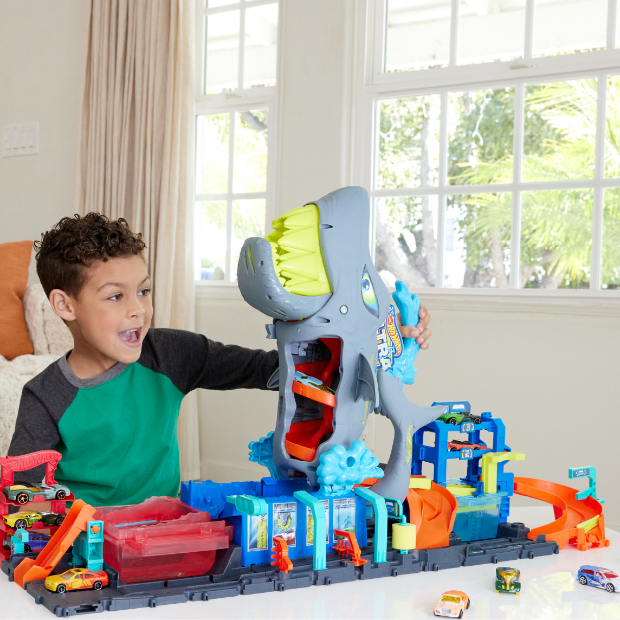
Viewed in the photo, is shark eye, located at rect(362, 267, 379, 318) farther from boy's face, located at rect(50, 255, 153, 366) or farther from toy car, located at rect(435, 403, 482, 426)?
boy's face, located at rect(50, 255, 153, 366)

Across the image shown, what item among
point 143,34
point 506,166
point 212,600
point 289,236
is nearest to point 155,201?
point 143,34

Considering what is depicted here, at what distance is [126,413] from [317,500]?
0.52 meters

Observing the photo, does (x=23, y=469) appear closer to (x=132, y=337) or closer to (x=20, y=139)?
(x=132, y=337)

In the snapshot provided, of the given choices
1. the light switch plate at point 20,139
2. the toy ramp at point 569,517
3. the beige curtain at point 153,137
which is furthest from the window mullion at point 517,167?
the light switch plate at point 20,139

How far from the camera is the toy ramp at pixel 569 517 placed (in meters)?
0.91

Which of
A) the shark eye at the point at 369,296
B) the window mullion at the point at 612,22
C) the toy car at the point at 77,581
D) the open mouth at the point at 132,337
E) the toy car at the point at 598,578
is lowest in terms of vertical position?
the toy car at the point at 598,578

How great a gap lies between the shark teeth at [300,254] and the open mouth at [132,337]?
37 cm

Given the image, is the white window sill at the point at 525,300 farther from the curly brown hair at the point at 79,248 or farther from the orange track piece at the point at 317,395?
the orange track piece at the point at 317,395

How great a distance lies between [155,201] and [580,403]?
70.0 inches

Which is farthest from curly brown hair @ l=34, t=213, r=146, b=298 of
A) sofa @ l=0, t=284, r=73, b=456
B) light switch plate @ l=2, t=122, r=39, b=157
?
light switch plate @ l=2, t=122, r=39, b=157

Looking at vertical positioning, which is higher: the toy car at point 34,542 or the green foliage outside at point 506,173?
the green foliage outside at point 506,173

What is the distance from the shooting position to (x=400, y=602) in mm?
717

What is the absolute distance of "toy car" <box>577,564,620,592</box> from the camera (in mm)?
760

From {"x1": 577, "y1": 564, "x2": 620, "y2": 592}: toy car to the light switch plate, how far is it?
10.9 ft
